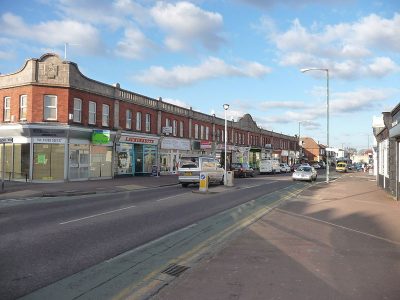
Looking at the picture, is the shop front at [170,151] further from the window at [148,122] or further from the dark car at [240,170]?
the dark car at [240,170]

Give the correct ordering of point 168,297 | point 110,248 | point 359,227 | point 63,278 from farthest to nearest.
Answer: point 359,227 < point 110,248 < point 63,278 < point 168,297

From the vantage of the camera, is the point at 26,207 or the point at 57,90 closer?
the point at 26,207

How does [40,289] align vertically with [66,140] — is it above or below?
below

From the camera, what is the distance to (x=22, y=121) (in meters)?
27.8

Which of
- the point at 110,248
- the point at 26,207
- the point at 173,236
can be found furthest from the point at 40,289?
the point at 26,207

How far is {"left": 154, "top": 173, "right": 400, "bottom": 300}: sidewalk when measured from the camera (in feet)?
18.2

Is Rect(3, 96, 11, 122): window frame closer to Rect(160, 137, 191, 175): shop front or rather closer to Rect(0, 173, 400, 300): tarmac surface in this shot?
Rect(160, 137, 191, 175): shop front

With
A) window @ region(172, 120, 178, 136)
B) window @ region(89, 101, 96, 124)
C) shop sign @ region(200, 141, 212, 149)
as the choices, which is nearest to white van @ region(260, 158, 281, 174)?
shop sign @ region(200, 141, 212, 149)

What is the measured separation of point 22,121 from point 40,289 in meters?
24.6

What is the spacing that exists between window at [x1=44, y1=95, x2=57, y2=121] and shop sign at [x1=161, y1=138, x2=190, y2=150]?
47.5 ft

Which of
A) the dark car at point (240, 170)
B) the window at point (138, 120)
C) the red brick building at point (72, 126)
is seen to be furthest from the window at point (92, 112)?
the dark car at point (240, 170)

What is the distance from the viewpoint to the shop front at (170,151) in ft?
136

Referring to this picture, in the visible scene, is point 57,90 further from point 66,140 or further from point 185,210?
point 185,210

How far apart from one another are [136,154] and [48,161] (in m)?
10.8
